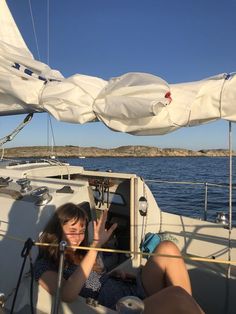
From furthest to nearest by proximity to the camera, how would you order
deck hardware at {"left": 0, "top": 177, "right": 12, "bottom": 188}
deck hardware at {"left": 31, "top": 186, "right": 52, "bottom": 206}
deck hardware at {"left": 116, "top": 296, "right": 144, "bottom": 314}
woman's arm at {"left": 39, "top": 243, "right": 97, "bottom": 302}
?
deck hardware at {"left": 0, "top": 177, "right": 12, "bottom": 188}
deck hardware at {"left": 31, "top": 186, "right": 52, "bottom": 206}
woman's arm at {"left": 39, "top": 243, "right": 97, "bottom": 302}
deck hardware at {"left": 116, "top": 296, "right": 144, "bottom": 314}

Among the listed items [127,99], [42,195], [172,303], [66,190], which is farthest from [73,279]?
[127,99]

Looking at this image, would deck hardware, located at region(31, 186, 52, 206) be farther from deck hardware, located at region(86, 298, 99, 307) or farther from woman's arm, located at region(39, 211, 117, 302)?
deck hardware, located at region(86, 298, 99, 307)

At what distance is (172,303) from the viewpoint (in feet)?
8.27

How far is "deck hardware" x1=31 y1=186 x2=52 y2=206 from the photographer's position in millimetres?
4164

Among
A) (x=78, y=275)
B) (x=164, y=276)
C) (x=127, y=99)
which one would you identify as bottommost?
(x=164, y=276)

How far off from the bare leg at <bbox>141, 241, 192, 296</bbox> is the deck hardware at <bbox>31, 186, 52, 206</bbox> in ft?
4.63

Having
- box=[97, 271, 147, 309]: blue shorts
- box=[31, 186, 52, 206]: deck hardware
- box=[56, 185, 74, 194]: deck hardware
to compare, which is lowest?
box=[97, 271, 147, 309]: blue shorts

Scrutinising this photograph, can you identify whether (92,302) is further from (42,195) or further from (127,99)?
(127,99)

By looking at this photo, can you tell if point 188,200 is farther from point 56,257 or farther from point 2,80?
point 56,257

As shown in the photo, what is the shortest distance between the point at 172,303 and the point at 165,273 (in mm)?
695

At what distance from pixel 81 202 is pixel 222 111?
1965mm

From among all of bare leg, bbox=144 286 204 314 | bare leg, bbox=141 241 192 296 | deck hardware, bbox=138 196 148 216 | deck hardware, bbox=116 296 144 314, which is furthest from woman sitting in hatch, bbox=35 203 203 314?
deck hardware, bbox=138 196 148 216

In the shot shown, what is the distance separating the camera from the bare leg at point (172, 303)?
96.5 inches

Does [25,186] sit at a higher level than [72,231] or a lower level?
higher
